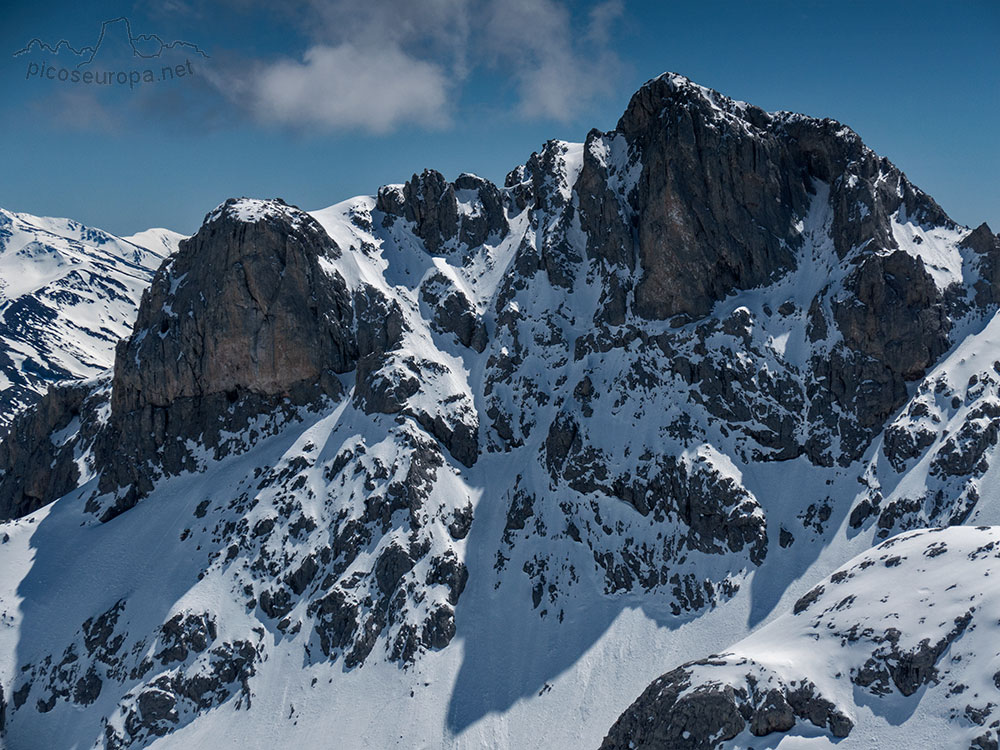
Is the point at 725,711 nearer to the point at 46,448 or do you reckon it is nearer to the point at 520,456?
the point at 520,456

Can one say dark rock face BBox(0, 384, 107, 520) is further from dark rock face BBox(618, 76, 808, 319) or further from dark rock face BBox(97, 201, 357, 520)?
dark rock face BBox(618, 76, 808, 319)

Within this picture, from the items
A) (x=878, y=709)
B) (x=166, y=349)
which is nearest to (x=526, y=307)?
(x=166, y=349)

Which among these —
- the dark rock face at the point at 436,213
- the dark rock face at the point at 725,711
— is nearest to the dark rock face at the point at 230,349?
the dark rock face at the point at 436,213

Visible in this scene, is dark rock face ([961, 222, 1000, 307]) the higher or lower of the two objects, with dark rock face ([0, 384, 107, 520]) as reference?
higher

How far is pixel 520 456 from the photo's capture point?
118 metres

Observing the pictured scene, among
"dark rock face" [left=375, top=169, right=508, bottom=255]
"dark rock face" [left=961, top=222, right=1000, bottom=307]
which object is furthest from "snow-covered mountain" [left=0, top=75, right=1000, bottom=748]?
"dark rock face" [left=375, top=169, right=508, bottom=255]

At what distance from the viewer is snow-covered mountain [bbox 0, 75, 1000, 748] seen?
93688 mm

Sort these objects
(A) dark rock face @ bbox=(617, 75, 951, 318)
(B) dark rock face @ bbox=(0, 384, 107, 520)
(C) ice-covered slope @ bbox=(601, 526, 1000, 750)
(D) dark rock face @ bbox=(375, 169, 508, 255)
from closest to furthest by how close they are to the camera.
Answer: (C) ice-covered slope @ bbox=(601, 526, 1000, 750) < (A) dark rock face @ bbox=(617, 75, 951, 318) < (B) dark rock face @ bbox=(0, 384, 107, 520) < (D) dark rock face @ bbox=(375, 169, 508, 255)

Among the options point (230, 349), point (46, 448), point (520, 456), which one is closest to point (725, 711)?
point (520, 456)

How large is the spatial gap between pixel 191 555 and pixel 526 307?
204ft

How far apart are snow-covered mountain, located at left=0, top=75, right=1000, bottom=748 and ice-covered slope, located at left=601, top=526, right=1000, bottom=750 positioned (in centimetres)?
63

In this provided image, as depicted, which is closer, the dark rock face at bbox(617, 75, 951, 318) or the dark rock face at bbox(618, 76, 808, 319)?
the dark rock face at bbox(617, 75, 951, 318)

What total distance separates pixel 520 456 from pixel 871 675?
61.5 metres

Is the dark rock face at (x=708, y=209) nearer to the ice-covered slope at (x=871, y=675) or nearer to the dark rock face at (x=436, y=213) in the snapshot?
the dark rock face at (x=436, y=213)
